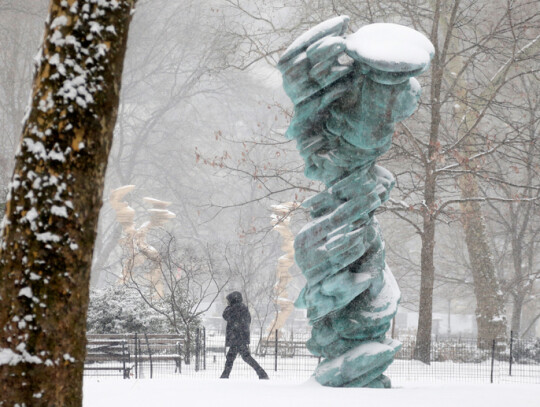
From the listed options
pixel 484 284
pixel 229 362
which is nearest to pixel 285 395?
pixel 229 362

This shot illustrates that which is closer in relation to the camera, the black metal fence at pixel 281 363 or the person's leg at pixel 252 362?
the person's leg at pixel 252 362

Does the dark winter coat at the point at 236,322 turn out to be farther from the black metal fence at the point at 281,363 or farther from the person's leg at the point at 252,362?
the black metal fence at the point at 281,363

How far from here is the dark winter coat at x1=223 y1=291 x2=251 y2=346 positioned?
11938mm

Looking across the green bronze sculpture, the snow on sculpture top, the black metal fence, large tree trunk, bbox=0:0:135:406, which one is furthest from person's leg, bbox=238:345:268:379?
large tree trunk, bbox=0:0:135:406

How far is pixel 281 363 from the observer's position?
1623cm

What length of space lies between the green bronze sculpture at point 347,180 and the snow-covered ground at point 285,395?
0.60 metres

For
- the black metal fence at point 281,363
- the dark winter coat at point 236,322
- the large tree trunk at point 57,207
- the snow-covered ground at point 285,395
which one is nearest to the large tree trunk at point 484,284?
the black metal fence at point 281,363

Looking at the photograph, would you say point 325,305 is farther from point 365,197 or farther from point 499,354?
point 499,354

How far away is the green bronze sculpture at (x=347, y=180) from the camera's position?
801 centimetres

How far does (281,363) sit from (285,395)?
9171mm

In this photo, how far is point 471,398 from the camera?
7.21 meters

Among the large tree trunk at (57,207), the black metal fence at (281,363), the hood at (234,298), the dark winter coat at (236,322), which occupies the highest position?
the large tree trunk at (57,207)

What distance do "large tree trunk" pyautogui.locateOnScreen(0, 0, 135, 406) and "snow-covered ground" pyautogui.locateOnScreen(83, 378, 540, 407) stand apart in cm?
290

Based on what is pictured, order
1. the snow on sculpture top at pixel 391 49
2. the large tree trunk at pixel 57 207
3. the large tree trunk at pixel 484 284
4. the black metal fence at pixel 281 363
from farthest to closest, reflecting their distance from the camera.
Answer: the large tree trunk at pixel 484 284 → the black metal fence at pixel 281 363 → the snow on sculpture top at pixel 391 49 → the large tree trunk at pixel 57 207
